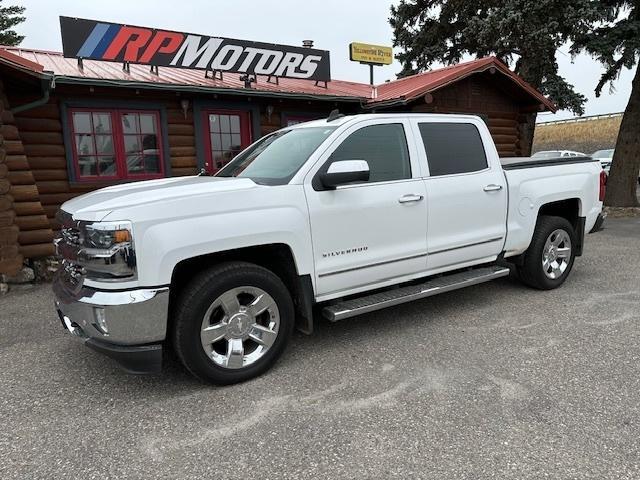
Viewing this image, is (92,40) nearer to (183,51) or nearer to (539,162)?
(183,51)

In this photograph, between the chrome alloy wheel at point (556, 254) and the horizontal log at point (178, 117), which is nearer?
the chrome alloy wheel at point (556, 254)

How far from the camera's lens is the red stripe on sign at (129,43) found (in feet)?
26.8

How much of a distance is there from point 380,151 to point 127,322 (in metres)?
2.43

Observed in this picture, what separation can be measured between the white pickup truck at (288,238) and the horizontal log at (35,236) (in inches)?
158

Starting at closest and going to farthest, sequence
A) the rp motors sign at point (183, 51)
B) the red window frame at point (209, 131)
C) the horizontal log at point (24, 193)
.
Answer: the horizontal log at point (24, 193), the rp motors sign at point (183, 51), the red window frame at point (209, 131)

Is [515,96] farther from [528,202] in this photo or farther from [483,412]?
[483,412]

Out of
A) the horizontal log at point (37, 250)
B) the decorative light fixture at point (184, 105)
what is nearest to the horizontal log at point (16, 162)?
the horizontal log at point (37, 250)

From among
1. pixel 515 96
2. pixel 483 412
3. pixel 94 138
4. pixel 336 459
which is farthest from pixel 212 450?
pixel 515 96

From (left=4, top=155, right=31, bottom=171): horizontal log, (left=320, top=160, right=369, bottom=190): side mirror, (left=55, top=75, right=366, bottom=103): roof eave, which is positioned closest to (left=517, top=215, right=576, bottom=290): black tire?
(left=320, top=160, right=369, bottom=190): side mirror

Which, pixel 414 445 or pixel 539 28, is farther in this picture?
pixel 539 28

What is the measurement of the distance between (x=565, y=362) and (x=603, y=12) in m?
11.2

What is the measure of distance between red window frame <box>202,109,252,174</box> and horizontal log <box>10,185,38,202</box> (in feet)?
9.96

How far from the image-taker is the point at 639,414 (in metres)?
2.90

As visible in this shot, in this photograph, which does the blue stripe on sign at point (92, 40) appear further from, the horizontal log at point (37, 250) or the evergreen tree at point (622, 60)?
the evergreen tree at point (622, 60)
